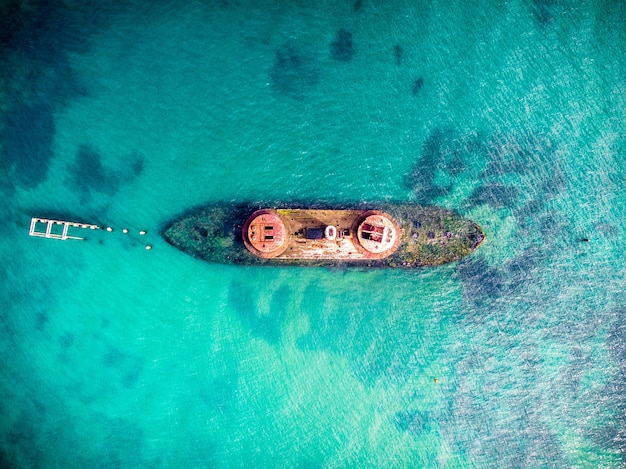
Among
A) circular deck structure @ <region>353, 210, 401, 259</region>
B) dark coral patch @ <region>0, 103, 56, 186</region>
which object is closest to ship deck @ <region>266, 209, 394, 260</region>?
circular deck structure @ <region>353, 210, 401, 259</region>

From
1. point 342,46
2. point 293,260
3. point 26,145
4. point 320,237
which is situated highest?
point 342,46

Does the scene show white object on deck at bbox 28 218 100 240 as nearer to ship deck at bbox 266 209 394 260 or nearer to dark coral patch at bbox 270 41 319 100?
ship deck at bbox 266 209 394 260

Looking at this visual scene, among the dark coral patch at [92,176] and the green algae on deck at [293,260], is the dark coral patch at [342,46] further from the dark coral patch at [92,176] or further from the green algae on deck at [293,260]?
the dark coral patch at [92,176]

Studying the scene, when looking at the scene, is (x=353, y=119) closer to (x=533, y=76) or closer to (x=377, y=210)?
(x=377, y=210)

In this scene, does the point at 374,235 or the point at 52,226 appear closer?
the point at 374,235

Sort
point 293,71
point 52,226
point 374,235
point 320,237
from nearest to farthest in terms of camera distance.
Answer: point 374,235 → point 320,237 → point 52,226 → point 293,71

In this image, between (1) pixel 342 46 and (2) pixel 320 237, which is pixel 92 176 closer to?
(2) pixel 320 237

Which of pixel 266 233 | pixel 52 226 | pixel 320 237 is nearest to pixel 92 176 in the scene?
pixel 52 226
